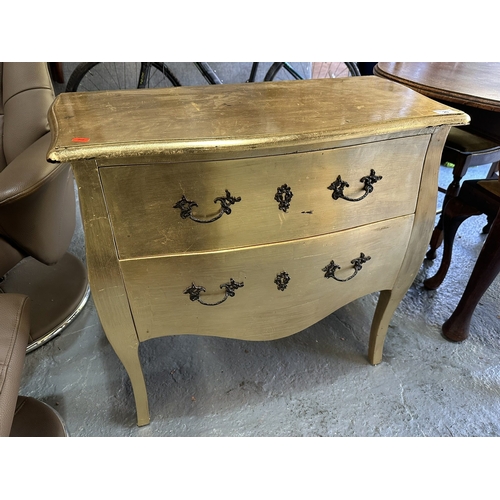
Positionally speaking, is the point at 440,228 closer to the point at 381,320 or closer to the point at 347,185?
the point at 381,320

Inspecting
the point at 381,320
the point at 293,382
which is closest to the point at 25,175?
the point at 293,382

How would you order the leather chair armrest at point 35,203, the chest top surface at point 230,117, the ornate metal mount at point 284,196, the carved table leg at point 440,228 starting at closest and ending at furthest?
the chest top surface at point 230,117
the ornate metal mount at point 284,196
the leather chair armrest at point 35,203
the carved table leg at point 440,228

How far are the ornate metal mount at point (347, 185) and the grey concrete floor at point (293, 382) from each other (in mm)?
711

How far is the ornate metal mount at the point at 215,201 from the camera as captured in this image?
74 centimetres

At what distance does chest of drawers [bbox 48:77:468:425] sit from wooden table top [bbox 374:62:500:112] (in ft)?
0.58

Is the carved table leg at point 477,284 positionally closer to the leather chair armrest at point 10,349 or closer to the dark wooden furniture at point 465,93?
the dark wooden furniture at point 465,93

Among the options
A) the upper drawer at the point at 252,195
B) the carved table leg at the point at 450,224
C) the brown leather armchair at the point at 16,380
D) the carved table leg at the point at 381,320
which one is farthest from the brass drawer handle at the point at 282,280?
the carved table leg at the point at 450,224

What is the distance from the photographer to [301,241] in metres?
0.86

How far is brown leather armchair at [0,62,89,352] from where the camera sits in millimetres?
1051

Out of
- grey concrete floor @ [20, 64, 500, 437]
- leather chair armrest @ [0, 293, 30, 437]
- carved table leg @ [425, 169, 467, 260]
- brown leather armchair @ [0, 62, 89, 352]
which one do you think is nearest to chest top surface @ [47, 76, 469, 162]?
brown leather armchair @ [0, 62, 89, 352]

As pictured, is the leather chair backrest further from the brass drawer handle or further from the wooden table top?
the wooden table top

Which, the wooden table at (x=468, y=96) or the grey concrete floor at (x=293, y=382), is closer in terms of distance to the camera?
the wooden table at (x=468, y=96)

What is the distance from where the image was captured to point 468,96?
40.1 inches

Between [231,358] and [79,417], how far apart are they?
0.51 meters
